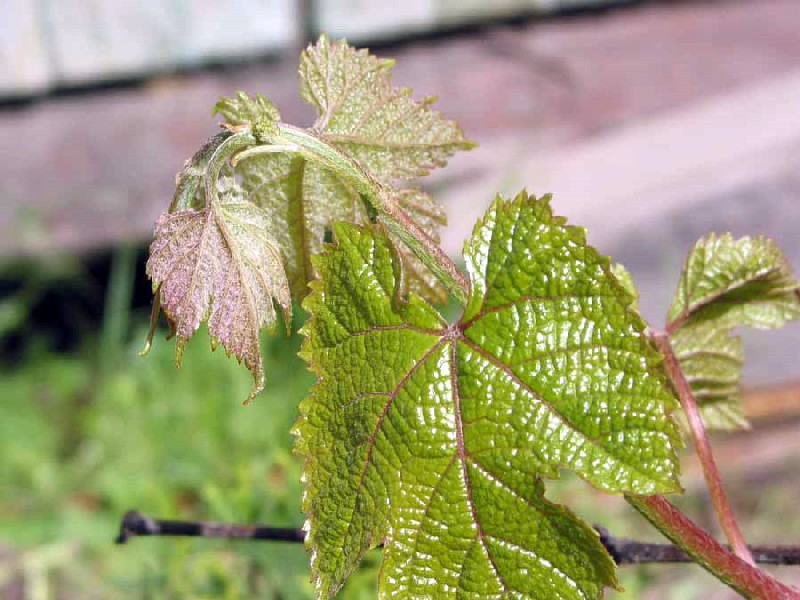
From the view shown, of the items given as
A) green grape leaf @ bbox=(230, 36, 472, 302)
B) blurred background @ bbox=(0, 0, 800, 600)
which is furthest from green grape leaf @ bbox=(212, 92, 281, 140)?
blurred background @ bbox=(0, 0, 800, 600)

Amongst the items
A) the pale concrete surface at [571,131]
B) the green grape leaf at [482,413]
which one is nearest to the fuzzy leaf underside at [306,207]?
the green grape leaf at [482,413]

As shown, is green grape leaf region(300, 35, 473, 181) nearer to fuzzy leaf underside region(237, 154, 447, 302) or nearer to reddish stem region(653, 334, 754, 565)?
fuzzy leaf underside region(237, 154, 447, 302)

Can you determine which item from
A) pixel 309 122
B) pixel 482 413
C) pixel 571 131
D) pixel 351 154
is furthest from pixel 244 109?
pixel 571 131

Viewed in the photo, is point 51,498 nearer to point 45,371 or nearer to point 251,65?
point 45,371

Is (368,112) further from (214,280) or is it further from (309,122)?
(309,122)

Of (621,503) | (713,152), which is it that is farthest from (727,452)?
(713,152)

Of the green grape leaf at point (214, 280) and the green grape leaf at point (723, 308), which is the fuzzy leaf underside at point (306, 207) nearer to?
the green grape leaf at point (214, 280)
